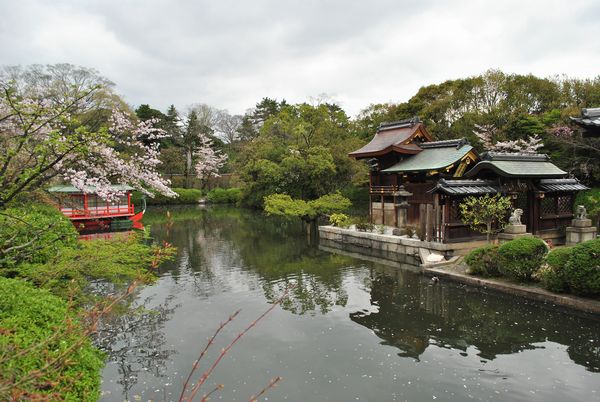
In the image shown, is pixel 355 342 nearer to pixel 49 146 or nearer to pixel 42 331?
pixel 42 331

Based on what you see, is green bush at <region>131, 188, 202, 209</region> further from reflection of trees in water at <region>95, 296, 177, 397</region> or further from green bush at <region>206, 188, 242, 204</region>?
reflection of trees in water at <region>95, 296, 177, 397</region>

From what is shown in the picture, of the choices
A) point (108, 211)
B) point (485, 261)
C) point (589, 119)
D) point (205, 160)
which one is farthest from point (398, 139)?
point (205, 160)

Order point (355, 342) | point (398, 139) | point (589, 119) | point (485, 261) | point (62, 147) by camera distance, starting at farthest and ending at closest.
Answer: point (398, 139) → point (485, 261) → point (355, 342) → point (589, 119) → point (62, 147)

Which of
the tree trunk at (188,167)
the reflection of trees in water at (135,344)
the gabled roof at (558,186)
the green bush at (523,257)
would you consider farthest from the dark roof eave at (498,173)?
the tree trunk at (188,167)

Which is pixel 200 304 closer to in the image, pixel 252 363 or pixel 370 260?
pixel 252 363

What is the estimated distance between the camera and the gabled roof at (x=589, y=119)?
6193mm

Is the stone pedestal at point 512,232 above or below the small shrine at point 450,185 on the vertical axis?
below

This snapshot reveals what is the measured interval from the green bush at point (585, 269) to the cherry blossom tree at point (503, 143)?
1668 centimetres

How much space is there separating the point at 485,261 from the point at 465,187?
4.50m

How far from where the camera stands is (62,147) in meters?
5.64

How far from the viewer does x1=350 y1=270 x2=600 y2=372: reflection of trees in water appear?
331 inches

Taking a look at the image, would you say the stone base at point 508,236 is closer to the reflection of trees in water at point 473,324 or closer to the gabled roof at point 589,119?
the reflection of trees in water at point 473,324

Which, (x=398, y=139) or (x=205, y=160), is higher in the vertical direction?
(x=205, y=160)

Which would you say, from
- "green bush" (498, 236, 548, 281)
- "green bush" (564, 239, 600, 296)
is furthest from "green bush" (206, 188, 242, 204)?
"green bush" (564, 239, 600, 296)
